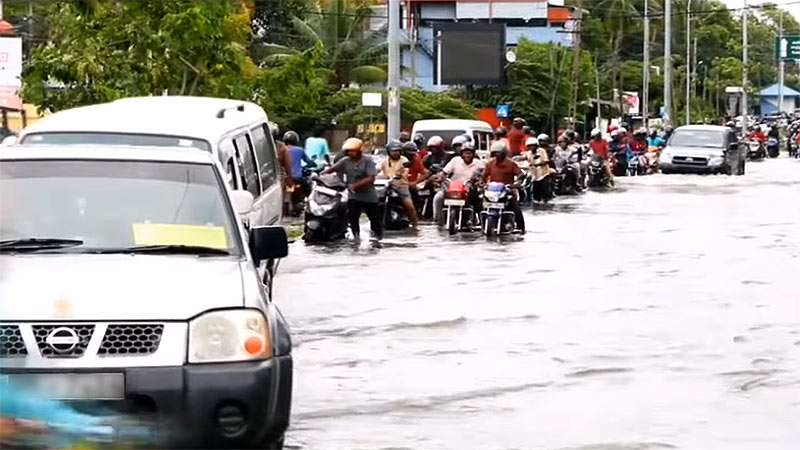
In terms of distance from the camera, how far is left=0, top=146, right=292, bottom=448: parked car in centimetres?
721

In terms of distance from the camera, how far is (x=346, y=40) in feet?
185

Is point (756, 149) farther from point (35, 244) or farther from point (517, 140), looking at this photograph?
point (35, 244)

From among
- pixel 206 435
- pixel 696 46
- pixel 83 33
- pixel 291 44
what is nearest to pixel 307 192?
pixel 83 33

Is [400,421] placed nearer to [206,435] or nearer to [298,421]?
[298,421]

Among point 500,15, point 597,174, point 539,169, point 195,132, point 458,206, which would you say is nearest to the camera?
point 195,132

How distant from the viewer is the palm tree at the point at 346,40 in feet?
183

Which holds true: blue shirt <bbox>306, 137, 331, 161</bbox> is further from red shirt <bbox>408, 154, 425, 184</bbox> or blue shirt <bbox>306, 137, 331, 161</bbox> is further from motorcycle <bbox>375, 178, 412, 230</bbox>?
motorcycle <bbox>375, 178, 412, 230</bbox>

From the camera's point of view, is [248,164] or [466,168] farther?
[466,168]

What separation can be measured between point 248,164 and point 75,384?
6.87m

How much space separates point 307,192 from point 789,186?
17.6 meters

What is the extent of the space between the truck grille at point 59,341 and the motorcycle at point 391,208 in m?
16.6

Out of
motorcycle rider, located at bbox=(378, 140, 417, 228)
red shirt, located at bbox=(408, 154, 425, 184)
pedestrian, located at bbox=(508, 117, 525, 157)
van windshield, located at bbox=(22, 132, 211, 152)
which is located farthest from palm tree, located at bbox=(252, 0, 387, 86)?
van windshield, located at bbox=(22, 132, 211, 152)

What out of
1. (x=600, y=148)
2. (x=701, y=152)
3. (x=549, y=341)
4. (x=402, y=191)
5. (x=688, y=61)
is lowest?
(x=549, y=341)

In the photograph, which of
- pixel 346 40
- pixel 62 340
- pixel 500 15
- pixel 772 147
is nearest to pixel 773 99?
pixel 500 15
